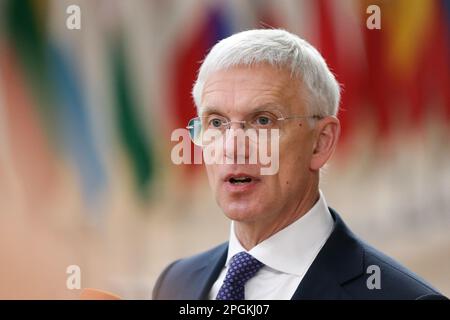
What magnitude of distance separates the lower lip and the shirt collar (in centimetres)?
13

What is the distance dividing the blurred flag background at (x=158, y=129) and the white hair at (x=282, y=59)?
1.26 ft

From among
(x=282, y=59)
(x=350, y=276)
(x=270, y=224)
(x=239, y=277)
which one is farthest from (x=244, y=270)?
(x=282, y=59)

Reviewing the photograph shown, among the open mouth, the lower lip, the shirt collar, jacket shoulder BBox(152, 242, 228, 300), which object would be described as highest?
the open mouth

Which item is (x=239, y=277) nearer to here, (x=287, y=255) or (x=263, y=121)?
(x=287, y=255)

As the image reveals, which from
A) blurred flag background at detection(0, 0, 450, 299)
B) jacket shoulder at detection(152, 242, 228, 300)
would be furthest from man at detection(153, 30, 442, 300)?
blurred flag background at detection(0, 0, 450, 299)

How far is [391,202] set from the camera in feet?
6.73

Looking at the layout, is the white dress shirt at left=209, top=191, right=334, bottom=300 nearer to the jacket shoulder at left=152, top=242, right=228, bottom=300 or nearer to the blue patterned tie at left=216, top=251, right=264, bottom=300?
the blue patterned tie at left=216, top=251, right=264, bottom=300

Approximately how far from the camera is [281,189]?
1.61 meters

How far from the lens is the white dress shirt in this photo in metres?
1.59

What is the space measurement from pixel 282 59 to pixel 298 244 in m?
0.43

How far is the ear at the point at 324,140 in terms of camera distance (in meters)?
1.68

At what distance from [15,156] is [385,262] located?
1.14 meters

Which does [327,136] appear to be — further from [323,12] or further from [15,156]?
[15,156]

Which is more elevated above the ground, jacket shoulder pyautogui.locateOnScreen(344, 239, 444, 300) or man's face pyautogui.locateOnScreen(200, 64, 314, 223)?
man's face pyautogui.locateOnScreen(200, 64, 314, 223)
